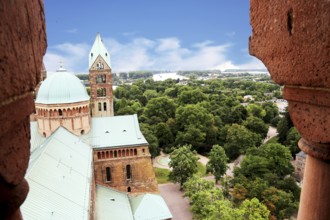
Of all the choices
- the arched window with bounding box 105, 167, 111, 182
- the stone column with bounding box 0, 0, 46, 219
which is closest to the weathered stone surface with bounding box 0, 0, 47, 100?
the stone column with bounding box 0, 0, 46, 219

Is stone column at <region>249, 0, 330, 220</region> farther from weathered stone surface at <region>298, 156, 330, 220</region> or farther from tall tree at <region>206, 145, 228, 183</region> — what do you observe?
tall tree at <region>206, 145, 228, 183</region>

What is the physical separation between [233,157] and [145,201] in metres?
26.9

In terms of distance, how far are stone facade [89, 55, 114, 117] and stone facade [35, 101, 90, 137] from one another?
11.3 meters

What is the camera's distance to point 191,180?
1187 inches

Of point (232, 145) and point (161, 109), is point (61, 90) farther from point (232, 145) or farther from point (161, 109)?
point (161, 109)

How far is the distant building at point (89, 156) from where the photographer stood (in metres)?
21.2

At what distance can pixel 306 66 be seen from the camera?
10.6ft

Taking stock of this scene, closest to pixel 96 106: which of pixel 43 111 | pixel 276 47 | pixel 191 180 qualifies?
pixel 43 111

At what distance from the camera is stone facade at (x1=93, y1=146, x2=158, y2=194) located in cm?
3203

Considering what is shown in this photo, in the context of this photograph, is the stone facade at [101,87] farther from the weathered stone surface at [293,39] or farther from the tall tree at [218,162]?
the weathered stone surface at [293,39]

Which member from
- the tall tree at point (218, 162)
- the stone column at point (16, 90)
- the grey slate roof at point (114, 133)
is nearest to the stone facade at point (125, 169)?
the grey slate roof at point (114, 133)

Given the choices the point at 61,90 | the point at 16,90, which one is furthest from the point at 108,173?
the point at 16,90

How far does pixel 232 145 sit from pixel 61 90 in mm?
29735

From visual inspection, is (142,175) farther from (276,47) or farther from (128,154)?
(276,47)
